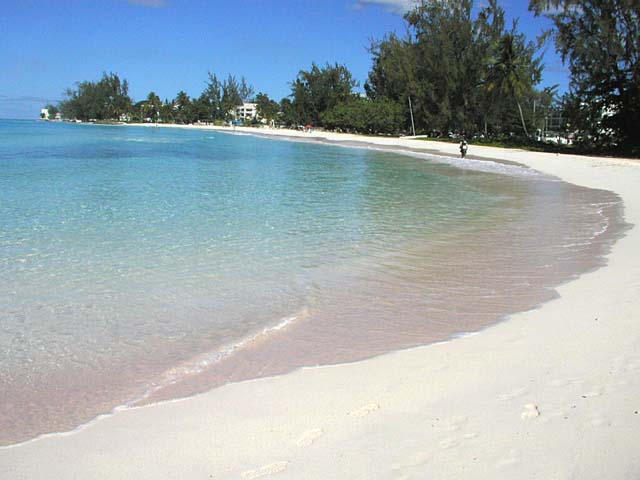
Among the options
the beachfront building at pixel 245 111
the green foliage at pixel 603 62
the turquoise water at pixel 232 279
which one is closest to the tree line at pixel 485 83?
the green foliage at pixel 603 62

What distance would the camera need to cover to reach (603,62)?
31.1m

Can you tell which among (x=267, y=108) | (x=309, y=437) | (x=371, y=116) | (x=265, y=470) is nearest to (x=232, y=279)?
(x=309, y=437)

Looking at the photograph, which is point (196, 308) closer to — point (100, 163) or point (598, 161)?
point (100, 163)

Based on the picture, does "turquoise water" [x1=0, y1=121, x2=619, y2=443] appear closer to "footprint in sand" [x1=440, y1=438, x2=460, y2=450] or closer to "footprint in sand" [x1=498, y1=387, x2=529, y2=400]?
"footprint in sand" [x1=498, y1=387, x2=529, y2=400]

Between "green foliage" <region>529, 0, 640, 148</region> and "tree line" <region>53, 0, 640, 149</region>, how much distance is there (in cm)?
5

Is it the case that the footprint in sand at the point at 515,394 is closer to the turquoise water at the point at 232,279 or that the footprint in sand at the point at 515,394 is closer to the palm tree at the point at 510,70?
the turquoise water at the point at 232,279

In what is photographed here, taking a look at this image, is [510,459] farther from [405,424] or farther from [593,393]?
[593,393]

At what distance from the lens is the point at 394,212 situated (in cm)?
1327

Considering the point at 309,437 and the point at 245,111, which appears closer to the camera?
the point at 309,437

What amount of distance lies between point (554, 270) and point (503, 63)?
141ft

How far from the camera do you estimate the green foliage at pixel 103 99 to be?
164 meters

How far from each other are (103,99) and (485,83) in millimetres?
140553

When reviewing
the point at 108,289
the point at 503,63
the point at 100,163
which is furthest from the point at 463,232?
the point at 503,63

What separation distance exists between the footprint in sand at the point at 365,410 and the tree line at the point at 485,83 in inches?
1275
